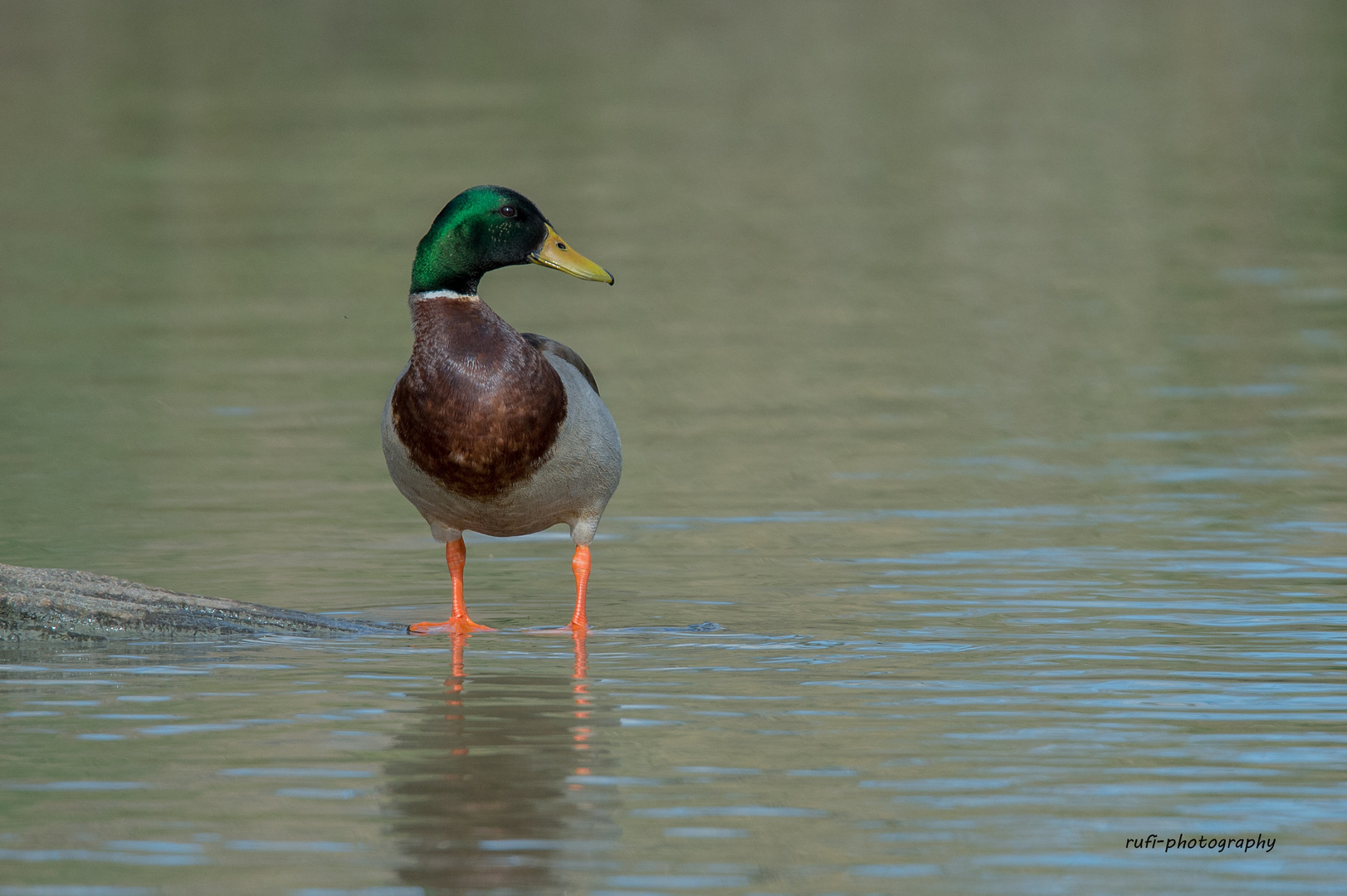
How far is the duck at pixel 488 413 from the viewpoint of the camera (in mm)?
Result: 7668

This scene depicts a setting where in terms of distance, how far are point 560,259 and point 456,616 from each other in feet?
4.37

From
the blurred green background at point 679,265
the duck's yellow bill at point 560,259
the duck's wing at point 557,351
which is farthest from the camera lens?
the blurred green background at point 679,265

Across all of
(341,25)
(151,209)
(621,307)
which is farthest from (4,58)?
(621,307)

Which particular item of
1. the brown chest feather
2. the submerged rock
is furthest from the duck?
the submerged rock

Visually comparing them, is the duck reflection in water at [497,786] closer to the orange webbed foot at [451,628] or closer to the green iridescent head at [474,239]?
the orange webbed foot at [451,628]

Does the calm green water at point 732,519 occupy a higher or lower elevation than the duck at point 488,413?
lower

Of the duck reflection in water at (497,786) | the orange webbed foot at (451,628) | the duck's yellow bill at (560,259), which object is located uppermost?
the duck's yellow bill at (560,259)

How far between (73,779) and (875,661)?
2568mm

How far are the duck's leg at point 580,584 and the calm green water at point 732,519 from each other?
0.18 metres

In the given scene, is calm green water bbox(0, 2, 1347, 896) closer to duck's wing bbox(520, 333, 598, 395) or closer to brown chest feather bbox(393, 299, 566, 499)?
brown chest feather bbox(393, 299, 566, 499)

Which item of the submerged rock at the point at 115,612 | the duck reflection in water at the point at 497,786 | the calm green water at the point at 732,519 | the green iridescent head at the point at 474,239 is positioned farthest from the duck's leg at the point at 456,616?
the green iridescent head at the point at 474,239

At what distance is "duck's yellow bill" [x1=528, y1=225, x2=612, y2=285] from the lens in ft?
27.0

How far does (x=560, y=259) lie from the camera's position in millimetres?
8266

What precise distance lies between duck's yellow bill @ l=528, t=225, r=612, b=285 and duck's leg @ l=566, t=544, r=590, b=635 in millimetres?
982
